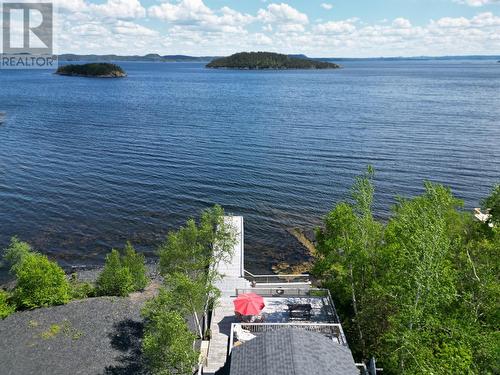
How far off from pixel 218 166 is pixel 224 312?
1432 inches

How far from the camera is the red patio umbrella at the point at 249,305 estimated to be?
26.1 m

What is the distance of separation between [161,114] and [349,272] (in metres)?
87.9

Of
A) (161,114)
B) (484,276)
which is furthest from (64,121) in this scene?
(484,276)

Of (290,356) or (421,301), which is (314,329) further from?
(290,356)

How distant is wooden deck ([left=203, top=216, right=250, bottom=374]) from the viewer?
80.0ft

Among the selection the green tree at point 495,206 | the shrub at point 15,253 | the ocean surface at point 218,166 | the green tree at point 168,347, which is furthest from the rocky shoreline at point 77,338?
the green tree at point 495,206

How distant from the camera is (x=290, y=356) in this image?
16.6 meters

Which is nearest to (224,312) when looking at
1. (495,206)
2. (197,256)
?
(197,256)

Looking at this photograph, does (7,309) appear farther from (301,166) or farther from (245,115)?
(245,115)

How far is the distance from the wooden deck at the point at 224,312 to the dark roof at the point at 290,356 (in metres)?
6.86

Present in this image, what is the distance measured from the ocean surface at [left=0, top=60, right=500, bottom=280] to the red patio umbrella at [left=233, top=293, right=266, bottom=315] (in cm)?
1193

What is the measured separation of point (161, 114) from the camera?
104688 mm

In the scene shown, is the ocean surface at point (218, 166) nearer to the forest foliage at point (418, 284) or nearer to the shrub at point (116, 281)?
the shrub at point (116, 281)

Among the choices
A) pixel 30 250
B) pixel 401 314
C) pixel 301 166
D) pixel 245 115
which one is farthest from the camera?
pixel 245 115
